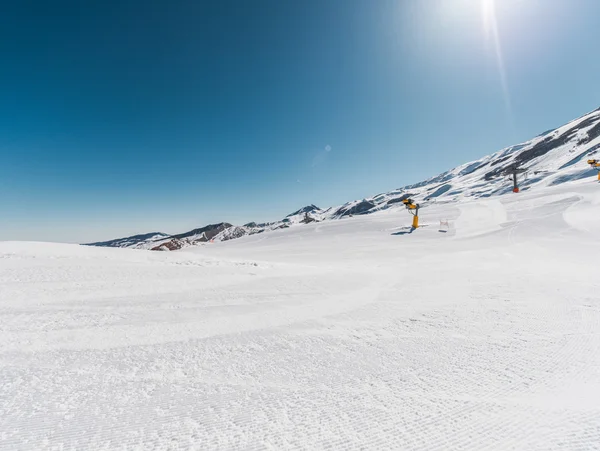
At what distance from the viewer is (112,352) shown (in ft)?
14.4

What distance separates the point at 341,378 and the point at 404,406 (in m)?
0.89

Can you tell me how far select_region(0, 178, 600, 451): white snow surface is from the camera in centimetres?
284

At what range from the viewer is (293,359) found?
4262 mm

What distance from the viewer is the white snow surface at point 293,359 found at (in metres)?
2.84

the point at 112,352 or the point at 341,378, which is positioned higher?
the point at 112,352

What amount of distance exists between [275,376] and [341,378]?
3.20ft

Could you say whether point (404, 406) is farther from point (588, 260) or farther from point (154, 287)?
point (588, 260)

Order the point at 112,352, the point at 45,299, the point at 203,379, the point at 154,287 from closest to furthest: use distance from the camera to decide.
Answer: the point at 203,379 < the point at 112,352 < the point at 45,299 < the point at 154,287

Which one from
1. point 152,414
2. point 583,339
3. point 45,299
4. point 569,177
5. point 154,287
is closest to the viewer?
point 152,414

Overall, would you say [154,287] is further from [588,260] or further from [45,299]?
[588,260]

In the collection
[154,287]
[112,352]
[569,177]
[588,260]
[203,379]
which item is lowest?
[588,260]

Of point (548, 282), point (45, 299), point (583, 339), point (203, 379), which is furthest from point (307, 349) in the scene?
point (548, 282)

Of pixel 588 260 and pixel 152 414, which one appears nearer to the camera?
pixel 152 414

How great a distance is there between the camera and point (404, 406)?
10.5 feet
